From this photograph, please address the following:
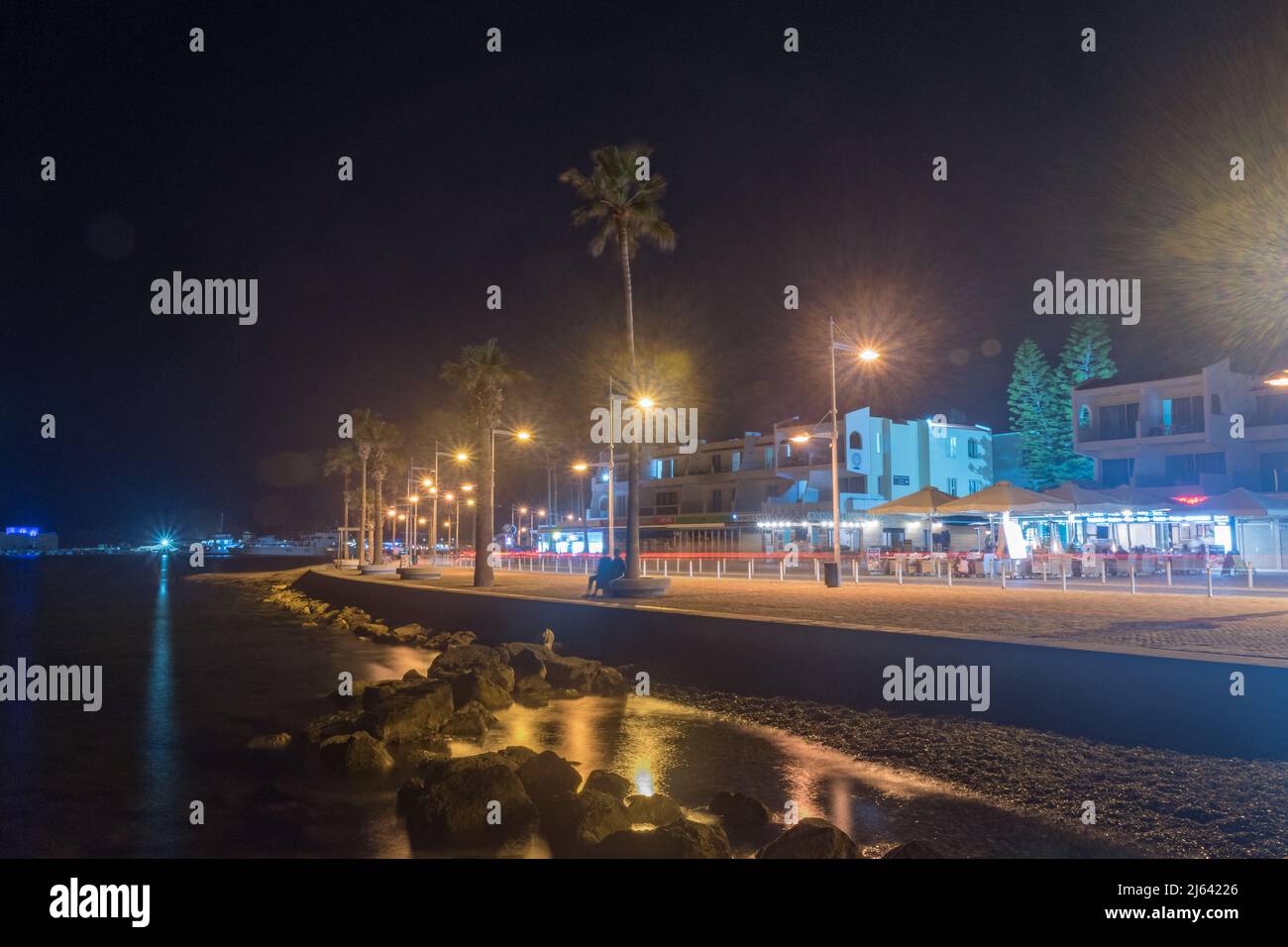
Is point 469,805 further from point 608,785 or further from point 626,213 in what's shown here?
point 626,213

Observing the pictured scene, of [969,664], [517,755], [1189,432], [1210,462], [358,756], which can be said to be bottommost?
[358,756]

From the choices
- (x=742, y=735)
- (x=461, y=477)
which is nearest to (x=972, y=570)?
(x=742, y=735)

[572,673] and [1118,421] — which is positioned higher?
[1118,421]

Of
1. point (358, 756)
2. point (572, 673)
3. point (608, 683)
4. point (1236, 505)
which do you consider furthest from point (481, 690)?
point (1236, 505)

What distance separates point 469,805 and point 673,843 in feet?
9.13

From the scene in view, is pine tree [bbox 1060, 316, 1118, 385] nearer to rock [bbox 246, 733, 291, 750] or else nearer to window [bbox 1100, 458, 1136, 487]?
window [bbox 1100, 458, 1136, 487]

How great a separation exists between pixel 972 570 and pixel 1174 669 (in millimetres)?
22640

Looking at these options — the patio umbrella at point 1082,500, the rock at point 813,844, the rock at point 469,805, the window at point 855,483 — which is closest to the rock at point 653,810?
the rock at point 469,805

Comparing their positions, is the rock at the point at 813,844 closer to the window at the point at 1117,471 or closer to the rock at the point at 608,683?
the rock at the point at 608,683

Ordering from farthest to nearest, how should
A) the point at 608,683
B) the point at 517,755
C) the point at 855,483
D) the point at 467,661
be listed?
the point at 855,483
the point at 467,661
the point at 608,683
the point at 517,755

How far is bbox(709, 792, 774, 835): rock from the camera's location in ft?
32.2

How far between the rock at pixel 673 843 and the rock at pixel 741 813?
96cm

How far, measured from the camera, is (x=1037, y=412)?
60156 millimetres
